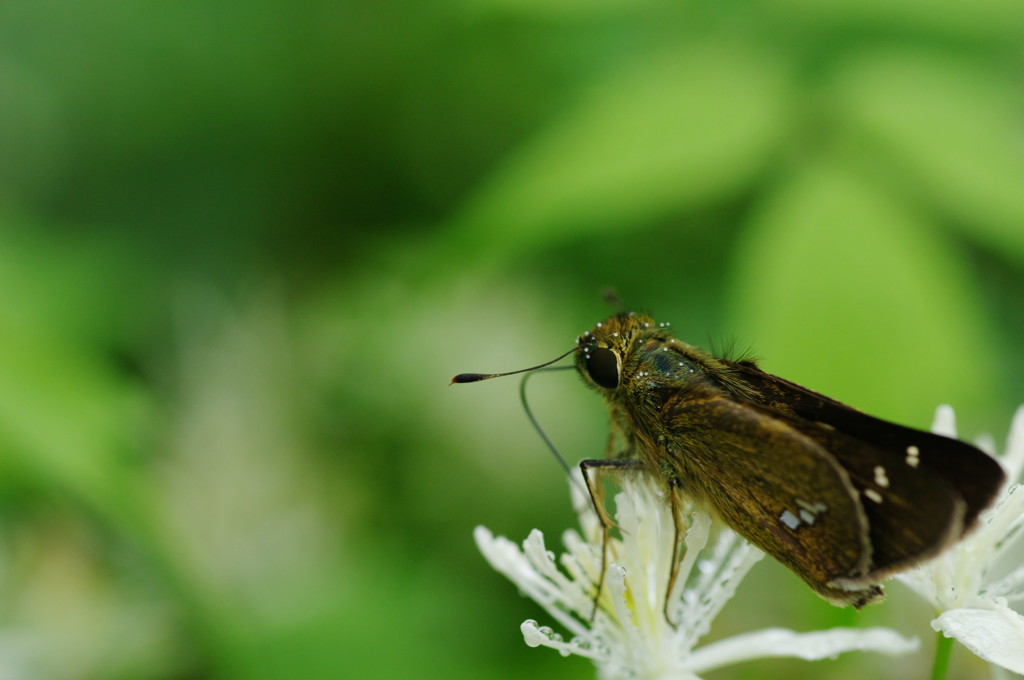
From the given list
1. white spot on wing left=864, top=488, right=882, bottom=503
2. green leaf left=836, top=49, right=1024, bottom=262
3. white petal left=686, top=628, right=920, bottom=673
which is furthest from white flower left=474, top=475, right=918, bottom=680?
green leaf left=836, top=49, right=1024, bottom=262

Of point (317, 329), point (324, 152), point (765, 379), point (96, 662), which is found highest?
point (324, 152)

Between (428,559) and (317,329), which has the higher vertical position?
(317,329)

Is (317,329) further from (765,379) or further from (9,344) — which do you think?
(765,379)

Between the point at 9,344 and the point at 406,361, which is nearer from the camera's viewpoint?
the point at 9,344

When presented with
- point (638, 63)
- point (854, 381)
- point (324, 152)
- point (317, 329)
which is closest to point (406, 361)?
point (317, 329)

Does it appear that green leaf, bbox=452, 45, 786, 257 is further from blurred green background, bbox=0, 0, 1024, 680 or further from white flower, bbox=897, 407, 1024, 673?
white flower, bbox=897, 407, 1024, 673

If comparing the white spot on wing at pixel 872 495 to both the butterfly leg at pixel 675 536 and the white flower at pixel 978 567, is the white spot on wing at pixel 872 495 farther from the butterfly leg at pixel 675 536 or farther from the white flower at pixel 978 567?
the butterfly leg at pixel 675 536

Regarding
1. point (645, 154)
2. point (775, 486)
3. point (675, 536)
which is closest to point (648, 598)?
point (675, 536)
